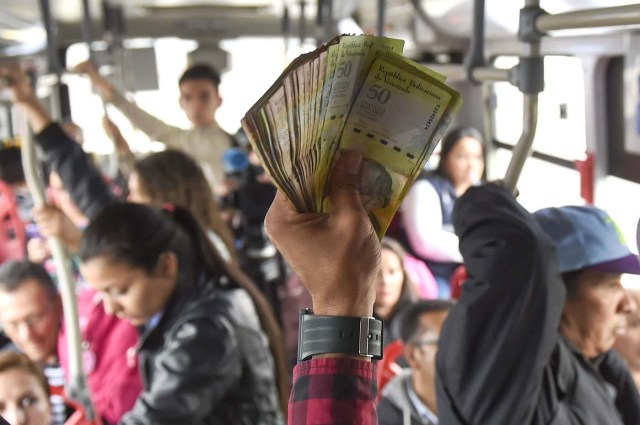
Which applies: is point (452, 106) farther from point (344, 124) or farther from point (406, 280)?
point (406, 280)

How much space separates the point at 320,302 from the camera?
0.88 m

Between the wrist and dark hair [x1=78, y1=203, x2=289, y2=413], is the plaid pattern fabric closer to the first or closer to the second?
the wrist

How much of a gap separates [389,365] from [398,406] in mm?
350

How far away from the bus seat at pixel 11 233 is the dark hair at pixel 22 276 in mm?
1079

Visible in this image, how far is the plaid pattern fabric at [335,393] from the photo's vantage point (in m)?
0.85

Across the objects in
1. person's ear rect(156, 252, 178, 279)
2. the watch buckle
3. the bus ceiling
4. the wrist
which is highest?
the bus ceiling

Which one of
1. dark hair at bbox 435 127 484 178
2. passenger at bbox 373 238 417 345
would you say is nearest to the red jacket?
passenger at bbox 373 238 417 345

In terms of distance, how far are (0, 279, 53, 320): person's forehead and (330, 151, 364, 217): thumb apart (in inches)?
85.0

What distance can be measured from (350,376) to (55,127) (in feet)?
7.50

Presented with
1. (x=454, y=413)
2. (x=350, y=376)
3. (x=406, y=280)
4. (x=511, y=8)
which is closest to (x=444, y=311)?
(x=406, y=280)

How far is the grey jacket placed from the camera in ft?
7.29

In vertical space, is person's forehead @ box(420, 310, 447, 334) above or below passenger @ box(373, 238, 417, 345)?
above

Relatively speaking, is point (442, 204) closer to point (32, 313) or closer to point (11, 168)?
point (32, 313)

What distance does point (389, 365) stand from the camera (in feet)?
8.54
